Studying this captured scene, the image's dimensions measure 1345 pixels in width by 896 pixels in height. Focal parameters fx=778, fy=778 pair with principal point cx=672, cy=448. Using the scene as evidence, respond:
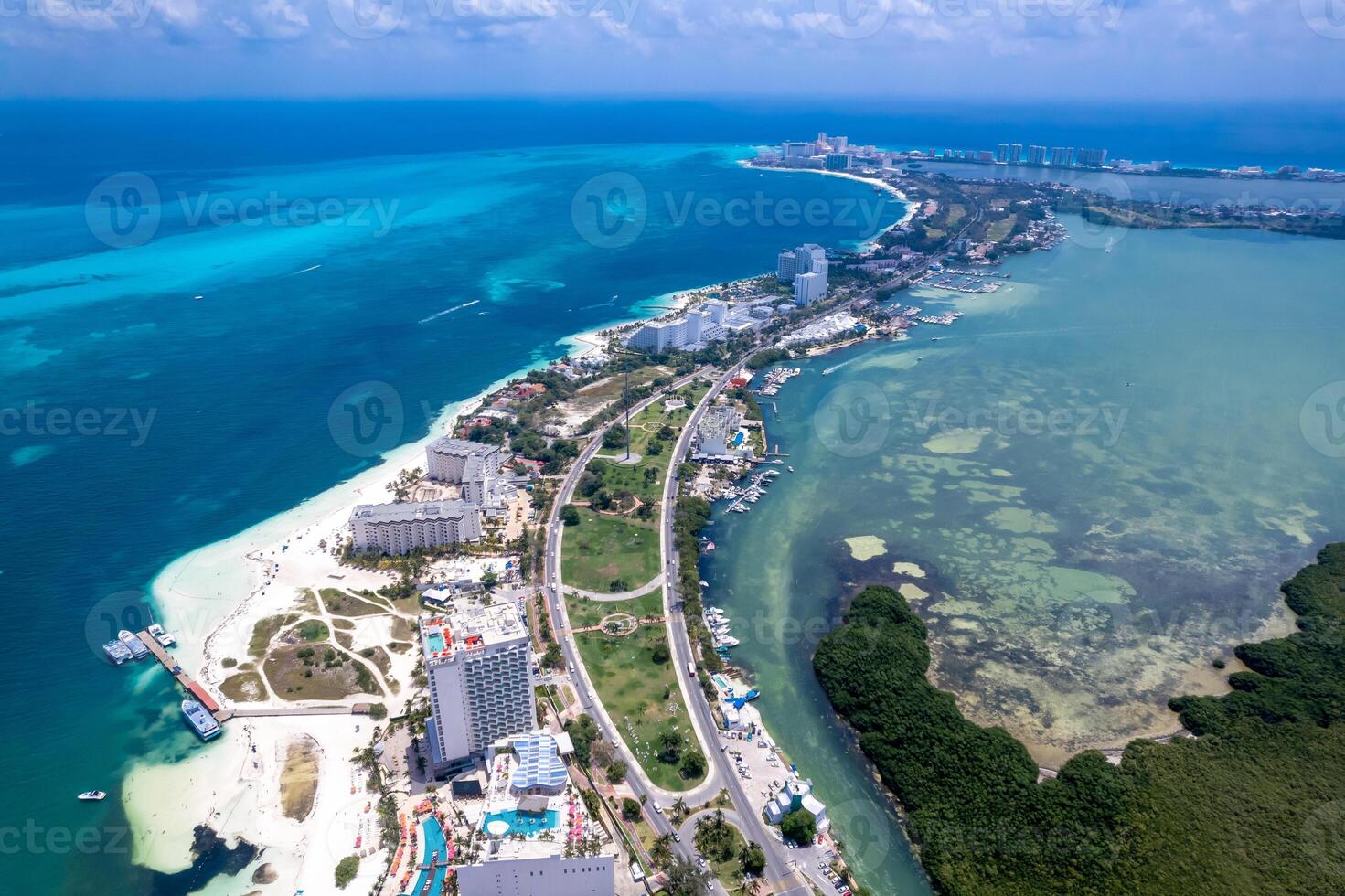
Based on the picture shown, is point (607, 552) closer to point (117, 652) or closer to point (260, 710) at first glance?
point (260, 710)

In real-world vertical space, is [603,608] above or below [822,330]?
below

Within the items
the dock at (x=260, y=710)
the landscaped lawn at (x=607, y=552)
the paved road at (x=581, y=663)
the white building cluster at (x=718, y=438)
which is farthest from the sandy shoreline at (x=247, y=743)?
the white building cluster at (x=718, y=438)

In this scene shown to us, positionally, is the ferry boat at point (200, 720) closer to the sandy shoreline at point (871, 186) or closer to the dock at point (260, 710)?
the dock at point (260, 710)

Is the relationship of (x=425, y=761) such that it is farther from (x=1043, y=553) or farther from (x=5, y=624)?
(x=1043, y=553)

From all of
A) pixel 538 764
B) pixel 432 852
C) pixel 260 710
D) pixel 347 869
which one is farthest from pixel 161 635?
pixel 538 764

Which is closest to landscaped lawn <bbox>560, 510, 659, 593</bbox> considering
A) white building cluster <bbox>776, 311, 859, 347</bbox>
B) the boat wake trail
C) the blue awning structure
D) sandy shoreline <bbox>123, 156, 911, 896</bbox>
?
sandy shoreline <bbox>123, 156, 911, 896</bbox>

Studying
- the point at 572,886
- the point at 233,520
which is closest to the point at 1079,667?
the point at 572,886
